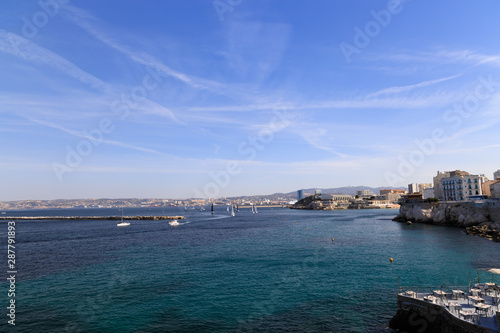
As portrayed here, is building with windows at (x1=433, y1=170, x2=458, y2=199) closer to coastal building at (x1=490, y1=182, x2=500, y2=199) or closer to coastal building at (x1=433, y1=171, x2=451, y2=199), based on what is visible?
coastal building at (x1=433, y1=171, x2=451, y2=199)

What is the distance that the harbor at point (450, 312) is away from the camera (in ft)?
58.7

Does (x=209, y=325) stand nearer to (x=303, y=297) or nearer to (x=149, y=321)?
(x=149, y=321)

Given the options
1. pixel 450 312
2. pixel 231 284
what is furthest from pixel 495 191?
pixel 231 284

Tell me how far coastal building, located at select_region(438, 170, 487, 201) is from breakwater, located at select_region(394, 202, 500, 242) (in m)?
24.8

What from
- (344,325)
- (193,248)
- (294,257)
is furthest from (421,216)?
(344,325)

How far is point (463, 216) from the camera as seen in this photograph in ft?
281

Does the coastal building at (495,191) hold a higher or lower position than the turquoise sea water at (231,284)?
higher

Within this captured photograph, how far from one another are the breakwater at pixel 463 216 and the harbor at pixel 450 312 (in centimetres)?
4666

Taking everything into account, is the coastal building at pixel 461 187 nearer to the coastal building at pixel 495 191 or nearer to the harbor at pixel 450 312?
the coastal building at pixel 495 191

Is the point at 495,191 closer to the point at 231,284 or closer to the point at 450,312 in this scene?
the point at 450,312

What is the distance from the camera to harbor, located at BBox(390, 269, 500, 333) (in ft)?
58.7

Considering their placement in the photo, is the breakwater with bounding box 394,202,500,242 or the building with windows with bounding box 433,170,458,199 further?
the building with windows with bounding box 433,170,458,199

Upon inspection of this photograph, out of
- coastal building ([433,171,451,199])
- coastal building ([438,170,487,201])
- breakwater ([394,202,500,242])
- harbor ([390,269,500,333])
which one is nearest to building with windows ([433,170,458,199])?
coastal building ([433,171,451,199])

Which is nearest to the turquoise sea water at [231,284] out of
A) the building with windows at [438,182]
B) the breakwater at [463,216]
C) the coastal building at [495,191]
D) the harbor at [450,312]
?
the harbor at [450,312]
